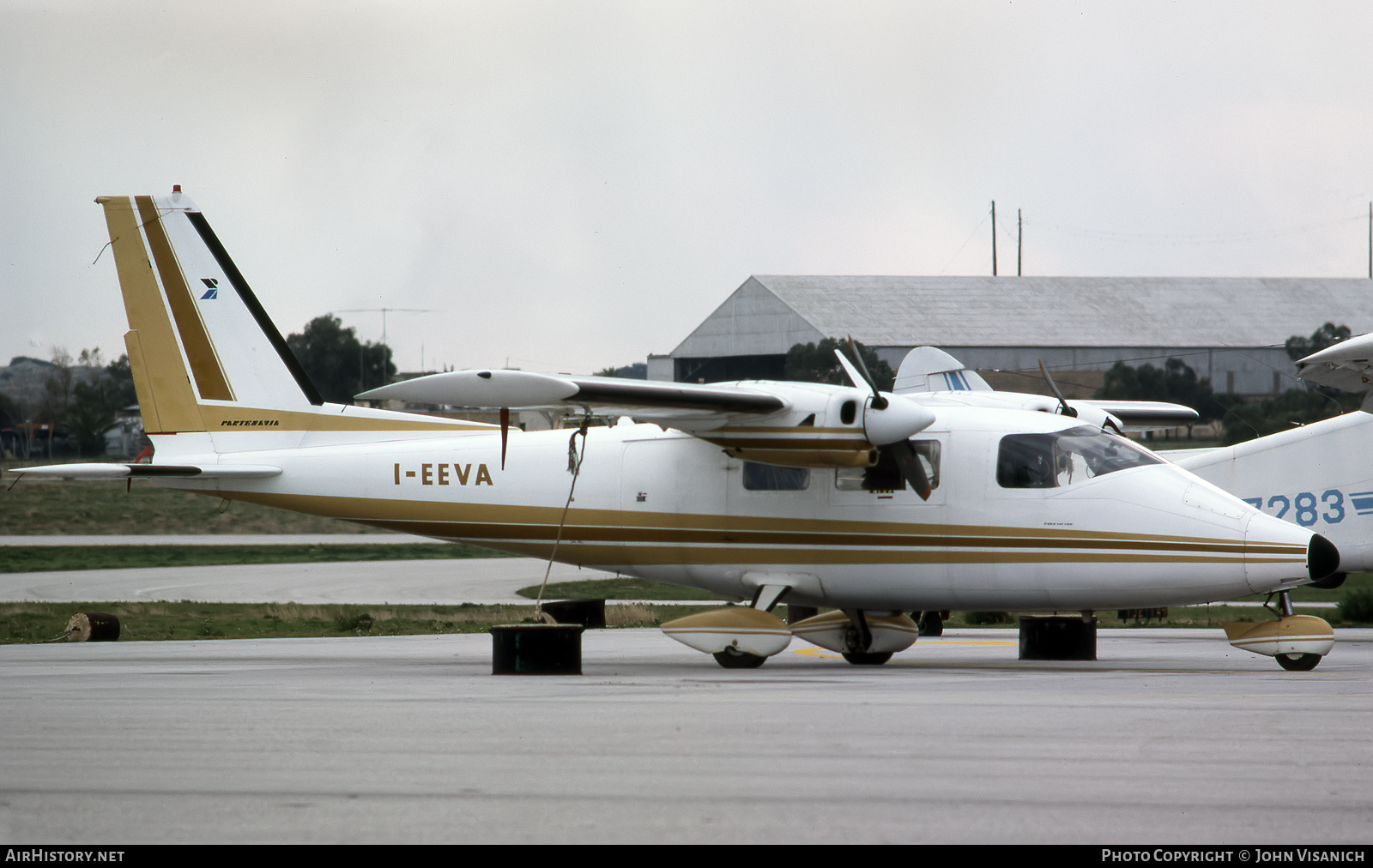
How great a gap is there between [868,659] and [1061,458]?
345 centimetres

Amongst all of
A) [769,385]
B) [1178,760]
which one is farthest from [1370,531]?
[1178,760]

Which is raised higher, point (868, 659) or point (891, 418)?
point (891, 418)

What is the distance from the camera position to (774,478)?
51.8ft

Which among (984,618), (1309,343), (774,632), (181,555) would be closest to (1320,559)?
(774,632)

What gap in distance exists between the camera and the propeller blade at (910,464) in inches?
584

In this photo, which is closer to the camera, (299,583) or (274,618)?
(274,618)

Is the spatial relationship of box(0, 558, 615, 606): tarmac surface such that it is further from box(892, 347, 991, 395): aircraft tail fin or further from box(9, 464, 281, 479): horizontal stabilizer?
box(892, 347, 991, 395): aircraft tail fin

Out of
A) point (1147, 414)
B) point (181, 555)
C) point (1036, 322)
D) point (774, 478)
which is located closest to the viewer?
point (774, 478)

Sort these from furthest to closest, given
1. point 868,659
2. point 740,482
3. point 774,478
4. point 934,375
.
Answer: point 934,375 < point 868,659 < point 740,482 < point 774,478

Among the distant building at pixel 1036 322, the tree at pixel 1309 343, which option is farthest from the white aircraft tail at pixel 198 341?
the tree at pixel 1309 343

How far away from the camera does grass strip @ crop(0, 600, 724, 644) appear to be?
2133 cm

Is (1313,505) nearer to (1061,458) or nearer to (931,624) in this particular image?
(931,624)

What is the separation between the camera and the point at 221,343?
18.0m
